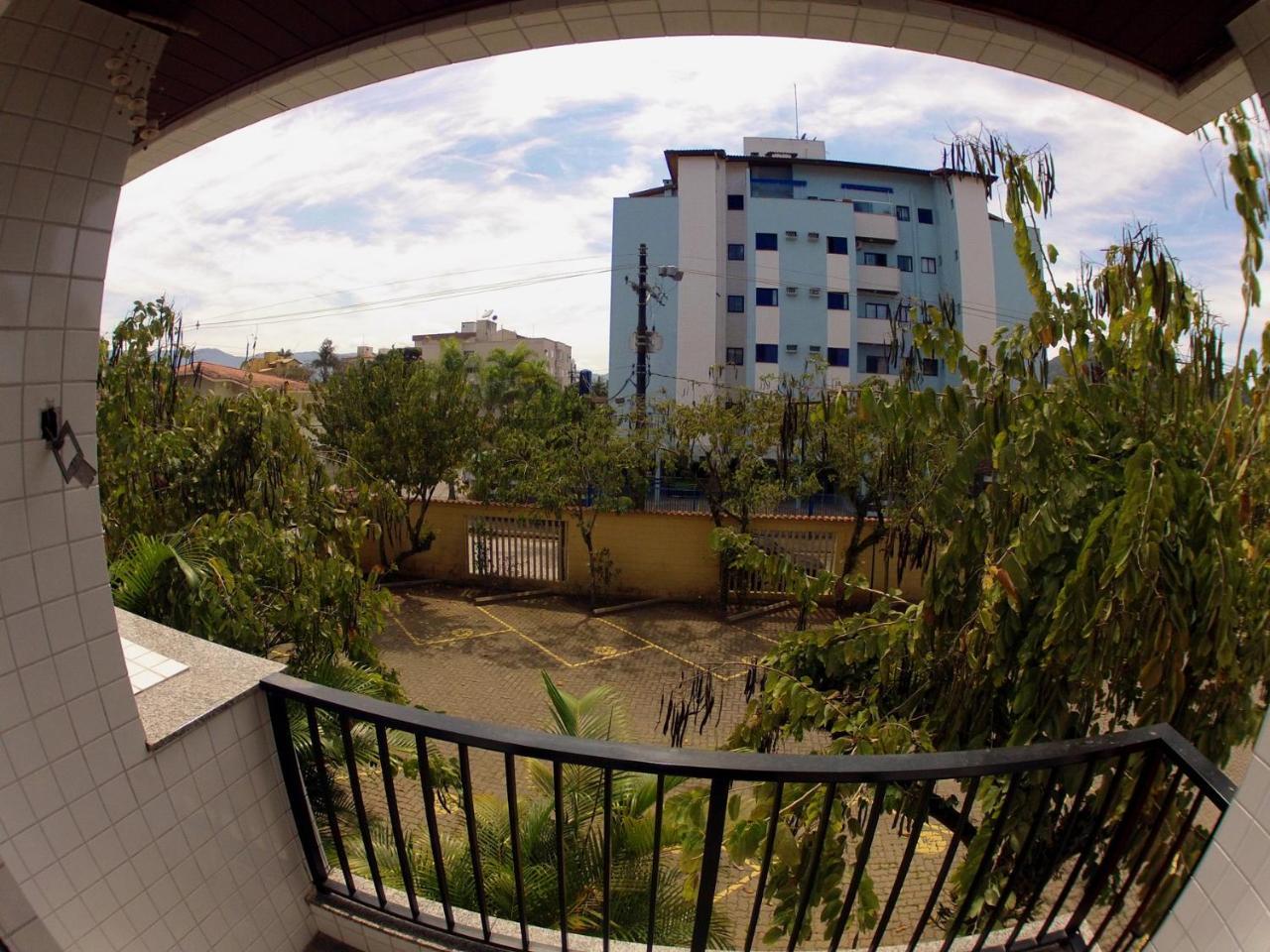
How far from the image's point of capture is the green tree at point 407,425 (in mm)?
11492

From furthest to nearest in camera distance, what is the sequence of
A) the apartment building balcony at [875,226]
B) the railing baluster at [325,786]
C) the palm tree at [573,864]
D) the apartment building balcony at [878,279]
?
1. the apartment building balcony at [878,279]
2. the apartment building balcony at [875,226]
3. the palm tree at [573,864]
4. the railing baluster at [325,786]

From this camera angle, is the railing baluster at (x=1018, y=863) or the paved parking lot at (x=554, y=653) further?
the paved parking lot at (x=554, y=653)

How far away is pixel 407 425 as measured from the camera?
37.8ft

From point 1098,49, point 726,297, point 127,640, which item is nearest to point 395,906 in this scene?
point 127,640

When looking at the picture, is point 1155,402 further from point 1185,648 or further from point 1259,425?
point 1185,648

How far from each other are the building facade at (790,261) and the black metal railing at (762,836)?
2521cm

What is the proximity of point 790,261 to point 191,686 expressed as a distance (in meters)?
30.6

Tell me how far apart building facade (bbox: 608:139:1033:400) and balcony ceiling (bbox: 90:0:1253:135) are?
85.0 ft

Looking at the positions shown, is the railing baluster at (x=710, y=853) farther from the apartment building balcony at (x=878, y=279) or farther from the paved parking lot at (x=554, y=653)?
the apartment building balcony at (x=878, y=279)

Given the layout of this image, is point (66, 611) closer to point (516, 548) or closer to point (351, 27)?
point (351, 27)

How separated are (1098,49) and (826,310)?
29.7 metres

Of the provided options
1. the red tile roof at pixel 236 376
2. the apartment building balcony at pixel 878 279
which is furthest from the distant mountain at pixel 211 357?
the apartment building balcony at pixel 878 279

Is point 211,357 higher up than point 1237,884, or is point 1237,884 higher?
point 211,357

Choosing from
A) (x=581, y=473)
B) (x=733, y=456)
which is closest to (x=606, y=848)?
(x=581, y=473)
